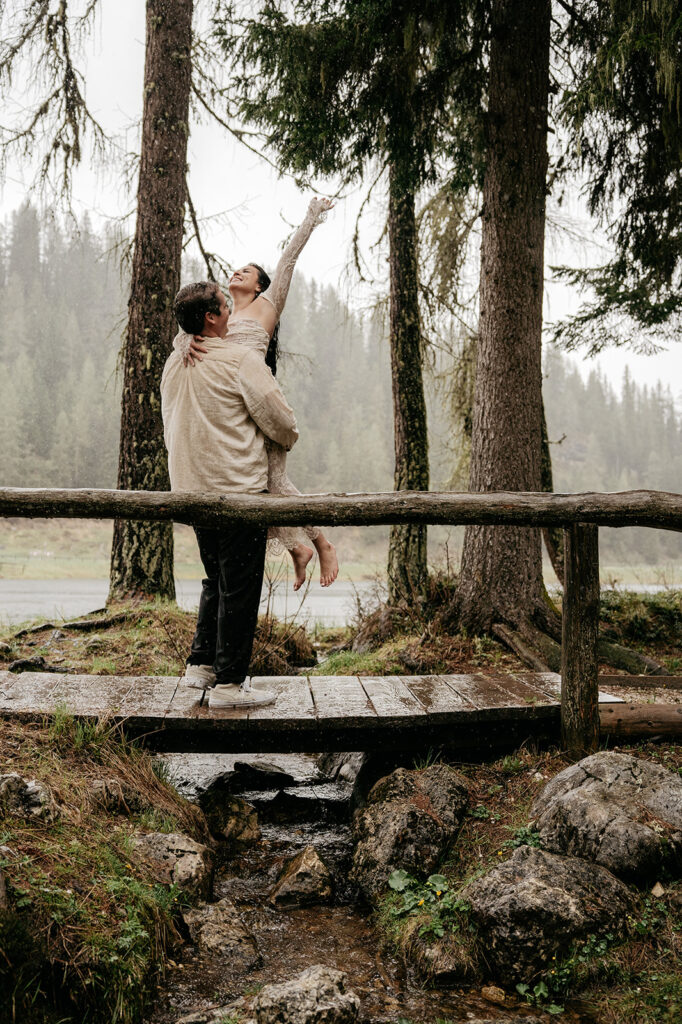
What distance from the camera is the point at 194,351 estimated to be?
3.99 meters

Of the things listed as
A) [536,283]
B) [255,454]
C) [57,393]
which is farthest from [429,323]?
[57,393]

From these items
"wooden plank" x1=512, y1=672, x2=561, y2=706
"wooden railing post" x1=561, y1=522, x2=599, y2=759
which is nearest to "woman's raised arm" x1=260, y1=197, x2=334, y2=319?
"wooden railing post" x1=561, y1=522, x2=599, y2=759

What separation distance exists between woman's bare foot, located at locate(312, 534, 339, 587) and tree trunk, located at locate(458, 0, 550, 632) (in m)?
2.66

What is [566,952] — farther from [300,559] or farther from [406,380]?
[406,380]

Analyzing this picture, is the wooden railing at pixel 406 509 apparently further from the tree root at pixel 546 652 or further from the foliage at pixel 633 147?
the foliage at pixel 633 147

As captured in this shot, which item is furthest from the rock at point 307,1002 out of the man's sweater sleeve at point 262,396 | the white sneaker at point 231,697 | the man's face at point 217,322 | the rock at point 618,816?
the man's face at point 217,322

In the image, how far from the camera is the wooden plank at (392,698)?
4.14 metres

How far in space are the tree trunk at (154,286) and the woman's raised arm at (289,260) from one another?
4.00 metres

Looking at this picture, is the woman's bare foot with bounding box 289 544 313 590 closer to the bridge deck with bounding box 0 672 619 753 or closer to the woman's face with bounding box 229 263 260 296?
the bridge deck with bounding box 0 672 619 753

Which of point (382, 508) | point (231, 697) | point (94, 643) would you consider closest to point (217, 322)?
point (382, 508)

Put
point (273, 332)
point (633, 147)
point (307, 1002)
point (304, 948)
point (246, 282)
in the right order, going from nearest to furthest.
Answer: point (307, 1002) → point (304, 948) → point (246, 282) → point (273, 332) → point (633, 147)

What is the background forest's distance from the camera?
5238cm

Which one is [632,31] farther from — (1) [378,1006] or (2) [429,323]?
(1) [378,1006]

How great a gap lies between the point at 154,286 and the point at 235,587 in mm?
5092
